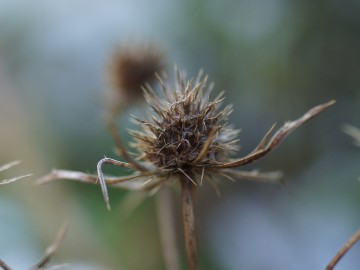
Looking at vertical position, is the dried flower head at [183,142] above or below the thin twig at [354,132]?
above

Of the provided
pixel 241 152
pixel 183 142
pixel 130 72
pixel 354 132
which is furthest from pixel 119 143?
pixel 241 152

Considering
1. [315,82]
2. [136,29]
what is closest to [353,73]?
[315,82]

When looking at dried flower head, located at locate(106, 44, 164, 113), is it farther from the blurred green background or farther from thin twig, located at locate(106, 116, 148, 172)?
thin twig, located at locate(106, 116, 148, 172)

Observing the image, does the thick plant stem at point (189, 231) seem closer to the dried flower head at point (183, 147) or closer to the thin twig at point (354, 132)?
the dried flower head at point (183, 147)

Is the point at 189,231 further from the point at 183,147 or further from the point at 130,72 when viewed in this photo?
the point at 130,72

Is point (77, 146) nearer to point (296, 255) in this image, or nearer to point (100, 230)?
point (100, 230)

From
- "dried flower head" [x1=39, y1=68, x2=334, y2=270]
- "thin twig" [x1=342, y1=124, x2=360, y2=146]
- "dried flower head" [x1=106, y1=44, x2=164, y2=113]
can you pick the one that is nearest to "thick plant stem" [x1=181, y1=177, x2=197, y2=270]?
"dried flower head" [x1=39, y1=68, x2=334, y2=270]

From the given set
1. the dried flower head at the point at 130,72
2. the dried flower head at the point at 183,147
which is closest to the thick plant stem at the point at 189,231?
the dried flower head at the point at 183,147
